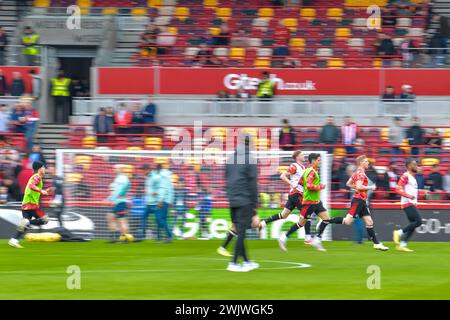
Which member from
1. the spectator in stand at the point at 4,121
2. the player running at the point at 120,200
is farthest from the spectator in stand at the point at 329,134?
the spectator in stand at the point at 4,121

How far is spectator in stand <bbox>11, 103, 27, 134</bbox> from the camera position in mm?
30422

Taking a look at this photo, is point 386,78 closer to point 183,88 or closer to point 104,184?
point 183,88

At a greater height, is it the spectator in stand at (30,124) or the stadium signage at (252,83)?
the stadium signage at (252,83)

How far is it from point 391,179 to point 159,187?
6.95m

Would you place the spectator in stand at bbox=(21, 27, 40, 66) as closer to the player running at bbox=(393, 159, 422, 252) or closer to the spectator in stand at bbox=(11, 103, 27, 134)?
the spectator in stand at bbox=(11, 103, 27, 134)

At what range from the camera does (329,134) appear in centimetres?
2952

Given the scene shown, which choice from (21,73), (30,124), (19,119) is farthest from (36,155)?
(21,73)

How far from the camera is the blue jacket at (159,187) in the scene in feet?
80.0

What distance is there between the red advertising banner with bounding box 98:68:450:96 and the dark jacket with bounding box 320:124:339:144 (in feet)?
16.5

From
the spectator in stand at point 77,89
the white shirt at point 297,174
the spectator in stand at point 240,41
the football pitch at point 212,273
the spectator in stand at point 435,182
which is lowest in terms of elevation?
the football pitch at point 212,273

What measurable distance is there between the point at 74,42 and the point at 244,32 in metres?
5.94

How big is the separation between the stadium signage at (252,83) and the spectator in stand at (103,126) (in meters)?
5.30

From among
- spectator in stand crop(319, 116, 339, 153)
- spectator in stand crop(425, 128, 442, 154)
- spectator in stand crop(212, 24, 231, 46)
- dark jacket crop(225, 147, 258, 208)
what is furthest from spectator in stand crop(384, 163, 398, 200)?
dark jacket crop(225, 147, 258, 208)

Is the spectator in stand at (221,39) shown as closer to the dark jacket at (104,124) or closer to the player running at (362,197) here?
the dark jacket at (104,124)
